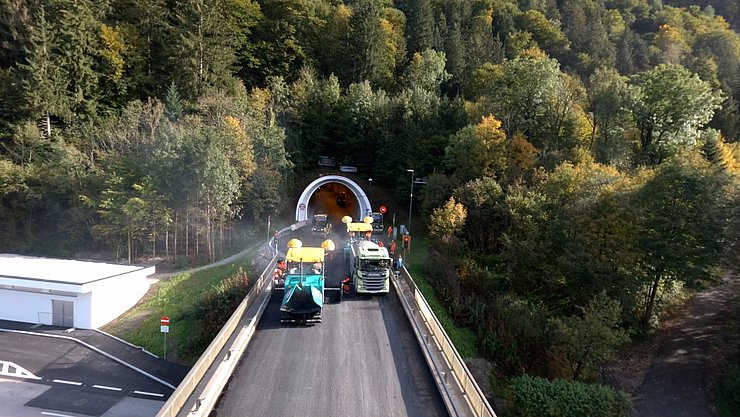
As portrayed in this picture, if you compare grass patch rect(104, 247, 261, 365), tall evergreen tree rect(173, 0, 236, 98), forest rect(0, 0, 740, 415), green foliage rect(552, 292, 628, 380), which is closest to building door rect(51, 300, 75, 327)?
grass patch rect(104, 247, 261, 365)

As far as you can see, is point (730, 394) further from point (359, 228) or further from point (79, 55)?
point (79, 55)

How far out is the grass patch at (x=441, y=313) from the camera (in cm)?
2089

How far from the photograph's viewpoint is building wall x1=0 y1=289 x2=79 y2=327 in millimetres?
23125

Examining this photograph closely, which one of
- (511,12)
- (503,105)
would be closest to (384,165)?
(503,105)

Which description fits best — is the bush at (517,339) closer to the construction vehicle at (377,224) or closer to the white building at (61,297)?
the construction vehicle at (377,224)

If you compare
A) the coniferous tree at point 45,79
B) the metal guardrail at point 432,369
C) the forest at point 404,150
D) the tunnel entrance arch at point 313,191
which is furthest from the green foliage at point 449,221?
the coniferous tree at point 45,79

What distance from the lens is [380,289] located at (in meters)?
18.5

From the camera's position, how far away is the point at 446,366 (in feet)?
37.3

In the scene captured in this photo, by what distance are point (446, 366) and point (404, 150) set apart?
36.6 metres

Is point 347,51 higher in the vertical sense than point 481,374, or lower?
higher

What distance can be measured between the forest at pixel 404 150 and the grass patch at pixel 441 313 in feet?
2.24

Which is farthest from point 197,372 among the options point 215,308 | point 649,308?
point 649,308

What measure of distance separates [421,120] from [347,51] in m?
18.2

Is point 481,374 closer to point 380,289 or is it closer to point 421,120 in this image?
point 380,289
